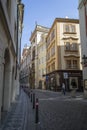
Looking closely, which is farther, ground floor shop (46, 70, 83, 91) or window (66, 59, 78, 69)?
window (66, 59, 78, 69)

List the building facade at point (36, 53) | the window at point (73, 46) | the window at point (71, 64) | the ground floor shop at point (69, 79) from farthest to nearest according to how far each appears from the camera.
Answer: the building facade at point (36, 53) < the window at point (73, 46) < the window at point (71, 64) < the ground floor shop at point (69, 79)

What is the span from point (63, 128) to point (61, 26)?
35445 millimetres

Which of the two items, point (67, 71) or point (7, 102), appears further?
point (67, 71)

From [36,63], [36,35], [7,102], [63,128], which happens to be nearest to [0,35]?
[63,128]

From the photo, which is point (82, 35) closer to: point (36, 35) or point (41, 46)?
point (41, 46)

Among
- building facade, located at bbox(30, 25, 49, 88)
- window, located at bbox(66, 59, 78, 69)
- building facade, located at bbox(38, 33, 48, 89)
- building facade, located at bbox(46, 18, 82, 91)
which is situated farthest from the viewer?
building facade, located at bbox(30, 25, 49, 88)

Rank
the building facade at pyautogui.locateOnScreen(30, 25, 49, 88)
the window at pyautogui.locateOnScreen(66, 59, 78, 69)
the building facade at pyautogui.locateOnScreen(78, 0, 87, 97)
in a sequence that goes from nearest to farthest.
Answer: the building facade at pyautogui.locateOnScreen(78, 0, 87, 97)
the window at pyautogui.locateOnScreen(66, 59, 78, 69)
the building facade at pyautogui.locateOnScreen(30, 25, 49, 88)

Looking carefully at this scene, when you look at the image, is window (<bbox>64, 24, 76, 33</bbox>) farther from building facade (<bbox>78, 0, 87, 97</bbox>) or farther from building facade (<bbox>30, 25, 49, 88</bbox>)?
building facade (<bbox>30, 25, 49, 88</bbox>)

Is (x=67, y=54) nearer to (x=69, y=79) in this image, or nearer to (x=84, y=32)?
(x=69, y=79)

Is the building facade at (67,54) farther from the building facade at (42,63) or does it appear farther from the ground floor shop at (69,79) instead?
the building facade at (42,63)

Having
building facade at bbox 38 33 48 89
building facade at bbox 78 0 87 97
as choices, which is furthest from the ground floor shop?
building facade at bbox 38 33 48 89

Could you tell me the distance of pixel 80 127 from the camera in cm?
735

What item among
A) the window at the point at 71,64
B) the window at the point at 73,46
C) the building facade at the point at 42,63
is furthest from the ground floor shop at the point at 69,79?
the building facade at the point at 42,63

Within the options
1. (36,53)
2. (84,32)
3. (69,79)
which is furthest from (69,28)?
(36,53)
